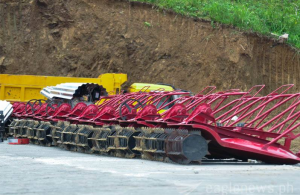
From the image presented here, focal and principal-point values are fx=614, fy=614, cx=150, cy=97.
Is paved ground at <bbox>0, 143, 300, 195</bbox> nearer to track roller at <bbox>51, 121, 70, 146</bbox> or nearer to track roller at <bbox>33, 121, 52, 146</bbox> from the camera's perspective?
track roller at <bbox>51, 121, 70, 146</bbox>

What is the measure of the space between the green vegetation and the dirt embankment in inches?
30.7

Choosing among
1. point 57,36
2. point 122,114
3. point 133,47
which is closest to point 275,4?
point 133,47

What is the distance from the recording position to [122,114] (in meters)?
17.3

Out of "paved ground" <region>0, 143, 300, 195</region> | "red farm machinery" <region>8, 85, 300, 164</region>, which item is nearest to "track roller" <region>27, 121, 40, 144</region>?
"red farm machinery" <region>8, 85, 300, 164</region>

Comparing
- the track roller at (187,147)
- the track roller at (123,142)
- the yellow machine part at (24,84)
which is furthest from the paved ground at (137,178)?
the yellow machine part at (24,84)

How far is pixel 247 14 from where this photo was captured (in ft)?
124

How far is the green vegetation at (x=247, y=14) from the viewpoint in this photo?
37.0m

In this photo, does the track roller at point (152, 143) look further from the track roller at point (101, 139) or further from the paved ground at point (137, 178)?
the track roller at point (101, 139)

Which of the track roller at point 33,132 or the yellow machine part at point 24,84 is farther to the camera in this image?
the yellow machine part at point 24,84

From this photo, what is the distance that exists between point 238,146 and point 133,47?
22.7 m

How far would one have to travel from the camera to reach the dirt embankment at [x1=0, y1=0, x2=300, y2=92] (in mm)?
35719

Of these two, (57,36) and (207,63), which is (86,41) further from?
(207,63)

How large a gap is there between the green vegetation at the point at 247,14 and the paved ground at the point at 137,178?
24012 mm

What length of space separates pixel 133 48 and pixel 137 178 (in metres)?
26.1
